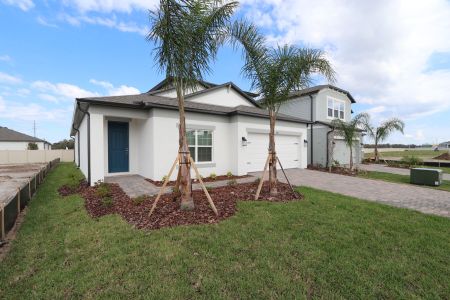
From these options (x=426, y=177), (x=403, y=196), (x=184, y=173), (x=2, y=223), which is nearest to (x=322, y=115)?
(x=426, y=177)

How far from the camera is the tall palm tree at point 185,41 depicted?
4969mm

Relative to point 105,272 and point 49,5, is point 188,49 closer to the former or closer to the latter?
point 105,272

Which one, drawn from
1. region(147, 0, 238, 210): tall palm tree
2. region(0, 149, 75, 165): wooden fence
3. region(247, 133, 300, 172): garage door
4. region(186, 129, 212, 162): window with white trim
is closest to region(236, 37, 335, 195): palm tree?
region(147, 0, 238, 210): tall palm tree

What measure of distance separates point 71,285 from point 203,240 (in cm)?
193

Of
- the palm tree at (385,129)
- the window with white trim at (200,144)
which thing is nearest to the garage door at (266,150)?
the window with white trim at (200,144)

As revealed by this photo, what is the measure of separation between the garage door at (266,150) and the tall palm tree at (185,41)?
7.01m

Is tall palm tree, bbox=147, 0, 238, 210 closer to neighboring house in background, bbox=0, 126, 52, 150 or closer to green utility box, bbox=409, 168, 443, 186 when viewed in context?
green utility box, bbox=409, 168, 443, 186

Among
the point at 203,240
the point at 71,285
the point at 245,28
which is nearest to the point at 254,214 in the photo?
the point at 203,240

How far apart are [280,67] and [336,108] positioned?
15299mm

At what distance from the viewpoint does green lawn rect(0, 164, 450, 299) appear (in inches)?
108

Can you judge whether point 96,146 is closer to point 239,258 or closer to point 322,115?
point 239,258

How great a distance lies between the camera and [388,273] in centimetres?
307

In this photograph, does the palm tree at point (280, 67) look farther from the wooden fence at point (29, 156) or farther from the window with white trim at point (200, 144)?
the wooden fence at point (29, 156)

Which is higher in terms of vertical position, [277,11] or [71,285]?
[277,11]
